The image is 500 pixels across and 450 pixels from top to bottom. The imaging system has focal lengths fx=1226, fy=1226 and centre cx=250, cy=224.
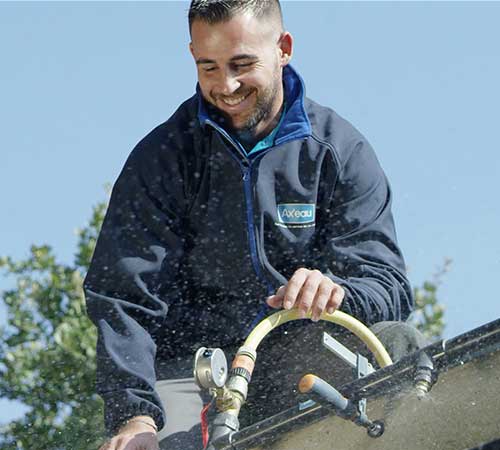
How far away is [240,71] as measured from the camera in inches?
188

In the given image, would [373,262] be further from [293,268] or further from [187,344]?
[187,344]

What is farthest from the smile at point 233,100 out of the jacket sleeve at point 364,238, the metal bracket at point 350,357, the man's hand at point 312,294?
the metal bracket at point 350,357

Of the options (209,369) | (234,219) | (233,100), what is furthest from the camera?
(233,100)

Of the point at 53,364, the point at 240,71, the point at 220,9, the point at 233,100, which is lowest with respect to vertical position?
the point at 53,364

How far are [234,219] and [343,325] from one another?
70 centimetres

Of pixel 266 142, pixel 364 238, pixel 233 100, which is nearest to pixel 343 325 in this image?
pixel 364 238

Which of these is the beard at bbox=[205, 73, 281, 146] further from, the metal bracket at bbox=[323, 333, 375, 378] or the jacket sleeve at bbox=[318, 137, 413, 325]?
the metal bracket at bbox=[323, 333, 375, 378]

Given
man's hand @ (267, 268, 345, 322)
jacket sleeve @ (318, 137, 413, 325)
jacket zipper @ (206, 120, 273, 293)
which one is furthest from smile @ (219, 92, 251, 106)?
man's hand @ (267, 268, 345, 322)

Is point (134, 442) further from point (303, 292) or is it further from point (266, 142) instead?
point (266, 142)

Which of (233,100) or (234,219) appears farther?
(233,100)

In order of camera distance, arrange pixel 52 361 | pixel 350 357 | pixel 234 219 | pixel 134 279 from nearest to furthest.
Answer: pixel 350 357, pixel 134 279, pixel 234 219, pixel 52 361

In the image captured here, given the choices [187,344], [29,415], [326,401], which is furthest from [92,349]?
[326,401]

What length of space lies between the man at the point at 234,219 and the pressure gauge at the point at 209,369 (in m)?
0.62

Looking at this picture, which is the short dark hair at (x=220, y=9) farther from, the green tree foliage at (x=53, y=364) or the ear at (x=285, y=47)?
the green tree foliage at (x=53, y=364)
